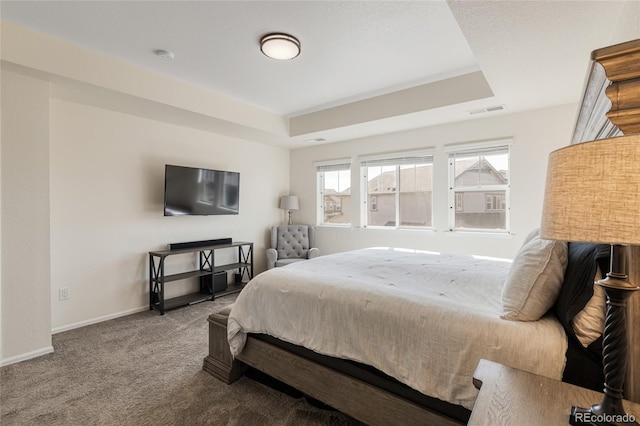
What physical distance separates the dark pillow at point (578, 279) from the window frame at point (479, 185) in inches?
108

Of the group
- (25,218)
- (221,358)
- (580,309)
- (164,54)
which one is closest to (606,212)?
(580,309)

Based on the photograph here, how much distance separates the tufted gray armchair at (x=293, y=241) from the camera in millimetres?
5109

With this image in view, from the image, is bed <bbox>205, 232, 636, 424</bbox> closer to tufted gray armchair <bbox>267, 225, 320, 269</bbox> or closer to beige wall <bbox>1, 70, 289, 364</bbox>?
beige wall <bbox>1, 70, 289, 364</bbox>

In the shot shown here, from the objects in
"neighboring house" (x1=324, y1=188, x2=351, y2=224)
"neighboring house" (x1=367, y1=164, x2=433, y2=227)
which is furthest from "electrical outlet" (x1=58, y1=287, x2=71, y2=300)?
"neighboring house" (x1=367, y1=164, x2=433, y2=227)

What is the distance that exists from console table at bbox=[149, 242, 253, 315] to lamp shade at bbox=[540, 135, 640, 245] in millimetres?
3784

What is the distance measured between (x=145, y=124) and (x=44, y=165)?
133 centimetres

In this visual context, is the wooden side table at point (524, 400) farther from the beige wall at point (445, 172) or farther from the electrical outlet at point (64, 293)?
the electrical outlet at point (64, 293)

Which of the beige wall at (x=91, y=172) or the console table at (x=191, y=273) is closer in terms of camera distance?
the beige wall at (x=91, y=172)

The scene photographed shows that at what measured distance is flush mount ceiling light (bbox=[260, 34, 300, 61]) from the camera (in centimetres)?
247

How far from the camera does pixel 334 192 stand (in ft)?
17.7

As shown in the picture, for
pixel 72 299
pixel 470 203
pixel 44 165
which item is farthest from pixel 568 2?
pixel 72 299

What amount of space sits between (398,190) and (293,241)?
1.99 metres

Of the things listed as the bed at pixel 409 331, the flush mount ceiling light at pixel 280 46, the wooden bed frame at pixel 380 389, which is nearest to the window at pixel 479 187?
the wooden bed frame at pixel 380 389

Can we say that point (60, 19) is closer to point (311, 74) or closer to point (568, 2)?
point (311, 74)
